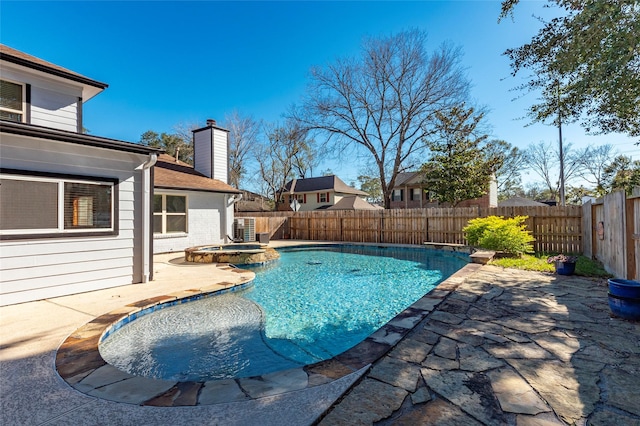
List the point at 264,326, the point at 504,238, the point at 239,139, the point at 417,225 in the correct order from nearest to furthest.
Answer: the point at 264,326, the point at 504,238, the point at 417,225, the point at 239,139

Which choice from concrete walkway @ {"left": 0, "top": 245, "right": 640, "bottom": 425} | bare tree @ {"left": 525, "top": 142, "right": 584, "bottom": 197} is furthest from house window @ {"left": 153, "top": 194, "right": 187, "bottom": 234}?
bare tree @ {"left": 525, "top": 142, "right": 584, "bottom": 197}

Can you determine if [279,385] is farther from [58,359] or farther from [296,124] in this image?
[296,124]

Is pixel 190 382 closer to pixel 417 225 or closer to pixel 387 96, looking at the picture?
pixel 417 225

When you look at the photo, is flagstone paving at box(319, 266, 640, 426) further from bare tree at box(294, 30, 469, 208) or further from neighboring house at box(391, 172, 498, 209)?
neighboring house at box(391, 172, 498, 209)

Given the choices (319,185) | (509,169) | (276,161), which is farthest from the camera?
(509,169)

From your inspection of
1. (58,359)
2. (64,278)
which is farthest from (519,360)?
(64,278)

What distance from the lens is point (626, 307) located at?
3262 millimetres

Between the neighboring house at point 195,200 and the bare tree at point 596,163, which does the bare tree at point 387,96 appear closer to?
the neighboring house at point 195,200

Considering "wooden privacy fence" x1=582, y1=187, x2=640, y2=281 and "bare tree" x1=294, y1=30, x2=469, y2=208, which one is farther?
"bare tree" x1=294, y1=30, x2=469, y2=208

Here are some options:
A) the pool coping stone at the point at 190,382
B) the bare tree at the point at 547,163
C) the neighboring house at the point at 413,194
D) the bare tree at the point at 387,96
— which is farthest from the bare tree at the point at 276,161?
the pool coping stone at the point at 190,382

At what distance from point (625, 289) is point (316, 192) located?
27.0m

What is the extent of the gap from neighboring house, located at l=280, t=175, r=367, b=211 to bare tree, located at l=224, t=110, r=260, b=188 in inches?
207

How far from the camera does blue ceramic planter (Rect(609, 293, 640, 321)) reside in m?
3.22

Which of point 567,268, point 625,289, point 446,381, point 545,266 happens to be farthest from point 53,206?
point 545,266
